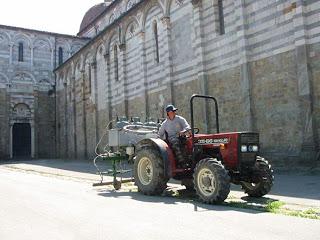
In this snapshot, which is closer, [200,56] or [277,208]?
[277,208]

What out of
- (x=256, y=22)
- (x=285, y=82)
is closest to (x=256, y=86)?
(x=285, y=82)

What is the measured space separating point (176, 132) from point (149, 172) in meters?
1.28

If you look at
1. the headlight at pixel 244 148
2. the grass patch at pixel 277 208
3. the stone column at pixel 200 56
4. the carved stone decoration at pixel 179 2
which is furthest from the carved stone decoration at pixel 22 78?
the grass patch at pixel 277 208

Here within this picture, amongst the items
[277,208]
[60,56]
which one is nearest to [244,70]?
[277,208]

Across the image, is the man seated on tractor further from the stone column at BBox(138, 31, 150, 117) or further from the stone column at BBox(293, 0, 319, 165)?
the stone column at BBox(138, 31, 150, 117)

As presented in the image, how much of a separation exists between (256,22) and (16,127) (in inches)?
1170

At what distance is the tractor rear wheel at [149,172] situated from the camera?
864 centimetres

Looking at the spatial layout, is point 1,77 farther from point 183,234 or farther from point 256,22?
point 183,234

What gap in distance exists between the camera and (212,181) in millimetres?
7242

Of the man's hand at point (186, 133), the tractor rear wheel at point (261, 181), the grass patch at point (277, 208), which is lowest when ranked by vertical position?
the grass patch at point (277, 208)

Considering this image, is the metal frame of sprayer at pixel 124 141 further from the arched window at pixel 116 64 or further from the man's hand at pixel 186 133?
the arched window at pixel 116 64

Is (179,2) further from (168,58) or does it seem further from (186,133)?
(186,133)

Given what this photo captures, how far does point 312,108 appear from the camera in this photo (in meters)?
12.9

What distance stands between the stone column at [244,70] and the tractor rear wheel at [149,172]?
23.4 feet
